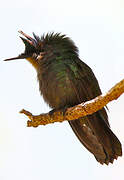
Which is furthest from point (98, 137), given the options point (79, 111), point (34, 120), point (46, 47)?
point (46, 47)

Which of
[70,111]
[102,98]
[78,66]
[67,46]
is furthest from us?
[67,46]

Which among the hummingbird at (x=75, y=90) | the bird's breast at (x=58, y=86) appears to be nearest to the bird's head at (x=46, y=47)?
the hummingbird at (x=75, y=90)

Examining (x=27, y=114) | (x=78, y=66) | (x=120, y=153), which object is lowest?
(x=120, y=153)

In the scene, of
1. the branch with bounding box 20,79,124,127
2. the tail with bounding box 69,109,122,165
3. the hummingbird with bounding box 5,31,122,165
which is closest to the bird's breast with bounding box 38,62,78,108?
the hummingbird with bounding box 5,31,122,165

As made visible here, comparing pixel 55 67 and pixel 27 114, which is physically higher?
pixel 55 67

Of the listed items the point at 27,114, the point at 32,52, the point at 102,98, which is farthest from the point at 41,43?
the point at 102,98

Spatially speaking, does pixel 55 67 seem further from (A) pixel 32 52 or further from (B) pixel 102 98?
(B) pixel 102 98

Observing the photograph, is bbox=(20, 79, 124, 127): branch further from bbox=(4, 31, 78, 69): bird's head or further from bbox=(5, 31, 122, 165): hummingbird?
bbox=(4, 31, 78, 69): bird's head

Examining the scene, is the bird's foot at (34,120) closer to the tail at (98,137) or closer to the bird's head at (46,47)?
the tail at (98,137)
